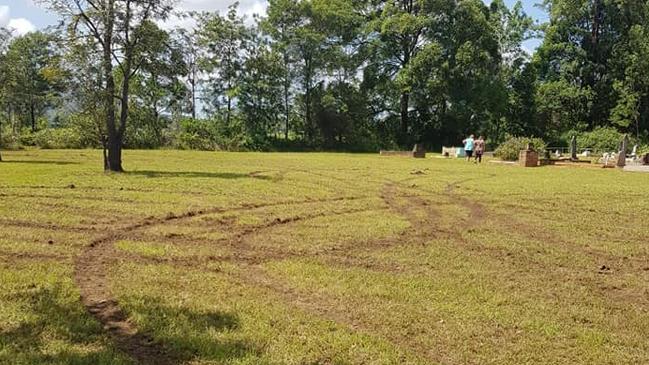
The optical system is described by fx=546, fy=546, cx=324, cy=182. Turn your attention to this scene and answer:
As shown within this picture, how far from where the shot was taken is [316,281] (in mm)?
5844

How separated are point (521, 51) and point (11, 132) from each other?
42445 mm

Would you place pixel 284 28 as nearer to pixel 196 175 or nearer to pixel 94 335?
pixel 196 175

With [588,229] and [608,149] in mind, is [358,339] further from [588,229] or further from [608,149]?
[608,149]

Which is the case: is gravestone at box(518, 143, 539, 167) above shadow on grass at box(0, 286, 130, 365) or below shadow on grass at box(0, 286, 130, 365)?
above

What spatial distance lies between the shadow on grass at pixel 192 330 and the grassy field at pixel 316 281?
2 cm

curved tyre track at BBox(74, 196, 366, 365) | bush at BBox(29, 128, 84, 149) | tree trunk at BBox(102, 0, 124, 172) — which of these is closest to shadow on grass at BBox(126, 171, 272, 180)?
tree trunk at BBox(102, 0, 124, 172)

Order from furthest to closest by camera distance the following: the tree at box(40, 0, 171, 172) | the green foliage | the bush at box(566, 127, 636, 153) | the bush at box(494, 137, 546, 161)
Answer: the green foliage
the bush at box(566, 127, 636, 153)
the bush at box(494, 137, 546, 161)
the tree at box(40, 0, 171, 172)

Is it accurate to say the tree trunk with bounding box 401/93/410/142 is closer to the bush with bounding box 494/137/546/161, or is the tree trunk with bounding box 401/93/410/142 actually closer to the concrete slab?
the bush with bounding box 494/137/546/161

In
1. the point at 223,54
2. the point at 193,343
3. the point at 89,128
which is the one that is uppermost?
the point at 223,54

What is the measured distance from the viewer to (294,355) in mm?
4016

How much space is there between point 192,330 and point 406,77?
4151 centimetres

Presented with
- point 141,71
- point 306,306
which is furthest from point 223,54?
→ point 306,306

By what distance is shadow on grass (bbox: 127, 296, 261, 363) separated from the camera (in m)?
4.01

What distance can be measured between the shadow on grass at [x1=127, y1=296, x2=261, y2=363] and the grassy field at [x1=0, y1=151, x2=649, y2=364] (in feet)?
0.05
